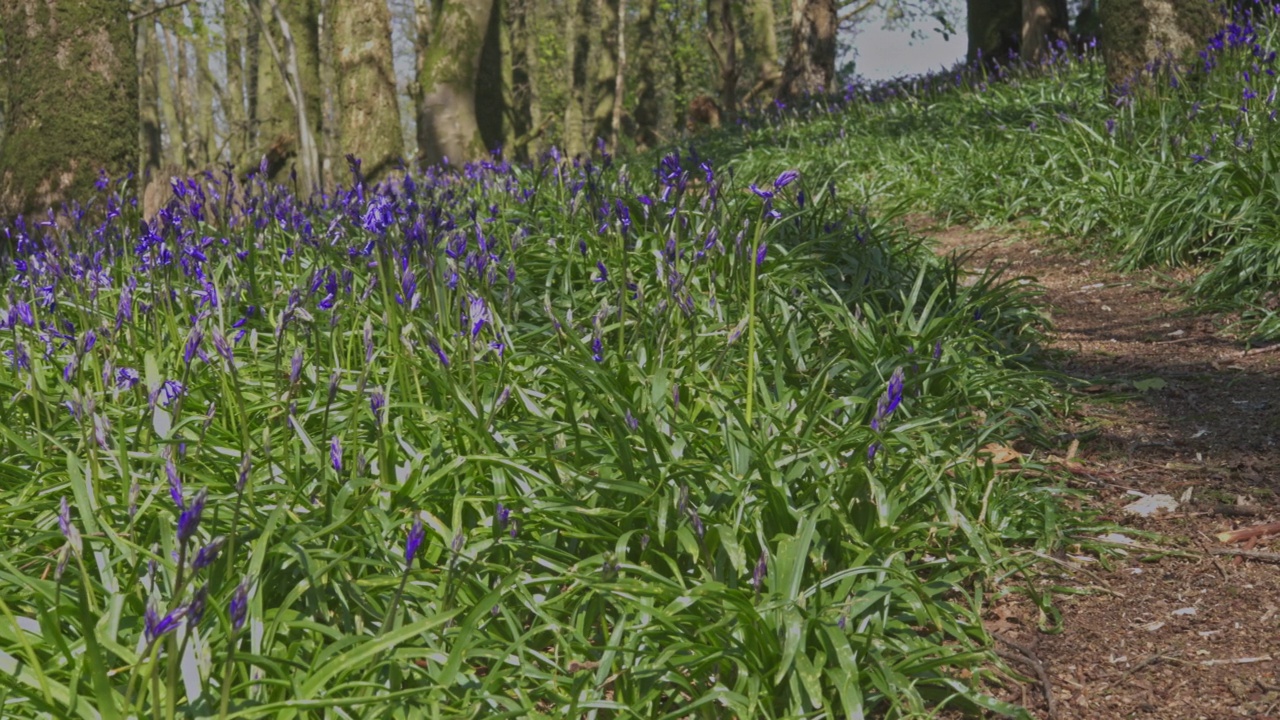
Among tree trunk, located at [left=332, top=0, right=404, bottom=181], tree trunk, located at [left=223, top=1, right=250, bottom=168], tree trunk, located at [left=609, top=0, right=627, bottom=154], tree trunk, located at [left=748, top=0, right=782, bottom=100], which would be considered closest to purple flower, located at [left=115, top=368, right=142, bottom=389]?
tree trunk, located at [left=332, top=0, right=404, bottom=181]

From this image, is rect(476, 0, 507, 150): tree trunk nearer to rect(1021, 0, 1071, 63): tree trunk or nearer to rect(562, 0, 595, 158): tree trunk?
rect(1021, 0, 1071, 63): tree trunk

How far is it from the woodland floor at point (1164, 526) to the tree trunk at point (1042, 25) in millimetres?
6957

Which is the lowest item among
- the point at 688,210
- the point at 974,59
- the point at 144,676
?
the point at 144,676

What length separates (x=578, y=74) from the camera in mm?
21328

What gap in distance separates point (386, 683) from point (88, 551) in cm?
87

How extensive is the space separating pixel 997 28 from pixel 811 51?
2.38m

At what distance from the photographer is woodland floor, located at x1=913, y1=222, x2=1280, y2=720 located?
99.2 inches

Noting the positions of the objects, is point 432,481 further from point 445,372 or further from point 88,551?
point 88,551

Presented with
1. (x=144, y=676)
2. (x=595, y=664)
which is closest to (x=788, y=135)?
(x=595, y=664)

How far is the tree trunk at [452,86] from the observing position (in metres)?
10.5

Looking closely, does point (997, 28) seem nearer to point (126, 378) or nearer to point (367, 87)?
point (367, 87)

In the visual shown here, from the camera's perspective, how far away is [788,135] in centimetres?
1105

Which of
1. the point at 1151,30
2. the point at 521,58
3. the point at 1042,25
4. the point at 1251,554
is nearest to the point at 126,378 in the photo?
the point at 1251,554

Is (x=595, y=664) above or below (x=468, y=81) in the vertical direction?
below
